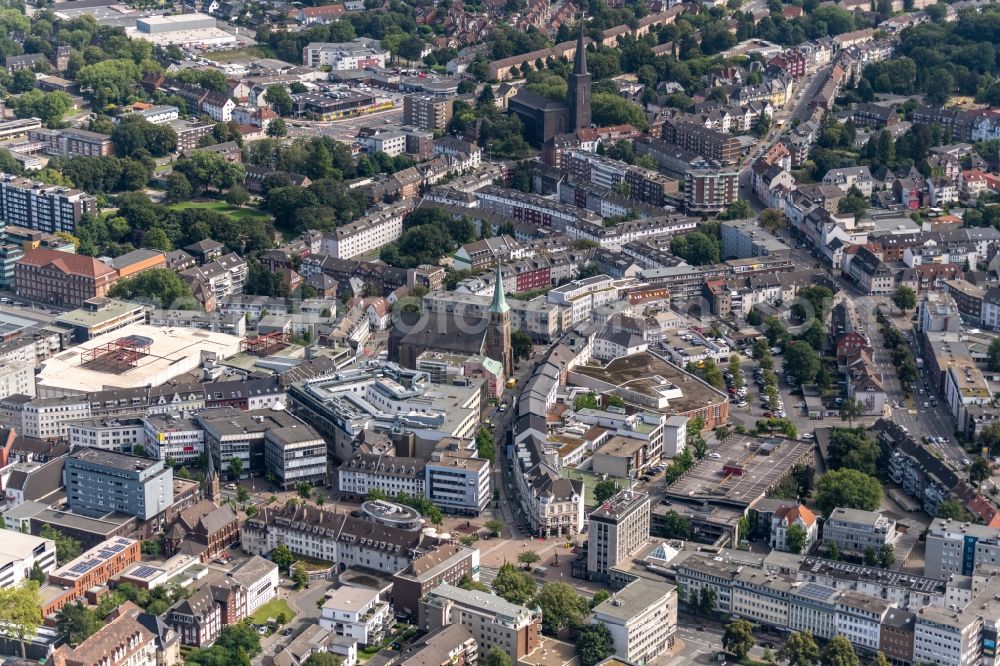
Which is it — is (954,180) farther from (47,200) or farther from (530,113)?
(47,200)

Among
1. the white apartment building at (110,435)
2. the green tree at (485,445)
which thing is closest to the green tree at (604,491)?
the green tree at (485,445)

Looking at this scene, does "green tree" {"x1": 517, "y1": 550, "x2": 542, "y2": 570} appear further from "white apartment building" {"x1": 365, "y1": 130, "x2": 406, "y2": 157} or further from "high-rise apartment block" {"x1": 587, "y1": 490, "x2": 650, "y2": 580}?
"white apartment building" {"x1": 365, "y1": 130, "x2": 406, "y2": 157}

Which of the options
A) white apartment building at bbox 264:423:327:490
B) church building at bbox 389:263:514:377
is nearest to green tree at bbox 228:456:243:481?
white apartment building at bbox 264:423:327:490

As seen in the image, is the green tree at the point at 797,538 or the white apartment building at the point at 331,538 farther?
the green tree at the point at 797,538

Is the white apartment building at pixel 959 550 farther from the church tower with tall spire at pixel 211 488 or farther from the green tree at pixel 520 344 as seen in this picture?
the church tower with tall spire at pixel 211 488

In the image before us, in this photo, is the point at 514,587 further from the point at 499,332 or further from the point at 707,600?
the point at 499,332
